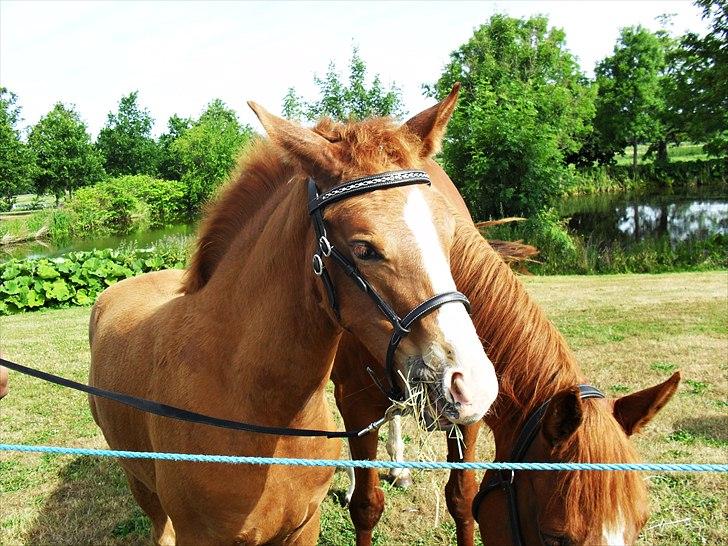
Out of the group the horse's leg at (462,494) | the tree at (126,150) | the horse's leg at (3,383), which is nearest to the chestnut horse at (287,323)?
the horse's leg at (3,383)

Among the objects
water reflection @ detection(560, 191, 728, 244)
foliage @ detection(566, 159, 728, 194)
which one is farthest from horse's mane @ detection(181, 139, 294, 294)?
foliage @ detection(566, 159, 728, 194)

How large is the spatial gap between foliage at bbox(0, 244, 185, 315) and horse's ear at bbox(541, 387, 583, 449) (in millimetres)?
13401

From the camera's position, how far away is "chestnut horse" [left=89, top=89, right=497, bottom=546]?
68.6 inches

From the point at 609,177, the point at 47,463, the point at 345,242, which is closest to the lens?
the point at 345,242

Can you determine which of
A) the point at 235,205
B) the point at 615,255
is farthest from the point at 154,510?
the point at 615,255

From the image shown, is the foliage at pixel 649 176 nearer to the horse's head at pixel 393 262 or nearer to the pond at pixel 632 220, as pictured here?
the pond at pixel 632 220

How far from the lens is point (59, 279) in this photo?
43.9ft

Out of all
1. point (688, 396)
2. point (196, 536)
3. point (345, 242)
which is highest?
point (345, 242)

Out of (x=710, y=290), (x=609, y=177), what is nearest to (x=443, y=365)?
(x=710, y=290)

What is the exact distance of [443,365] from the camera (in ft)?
5.38

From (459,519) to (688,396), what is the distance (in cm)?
410

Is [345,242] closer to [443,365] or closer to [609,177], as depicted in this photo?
[443,365]

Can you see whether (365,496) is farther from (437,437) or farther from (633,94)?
(633,94)

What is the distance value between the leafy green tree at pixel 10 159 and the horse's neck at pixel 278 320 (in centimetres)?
4357
